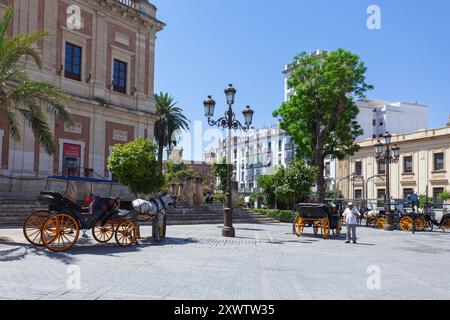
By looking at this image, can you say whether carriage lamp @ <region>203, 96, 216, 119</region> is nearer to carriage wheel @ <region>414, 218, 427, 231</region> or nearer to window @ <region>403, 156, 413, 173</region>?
carriage wheel @ <region>414, 218, 427, 231</region>

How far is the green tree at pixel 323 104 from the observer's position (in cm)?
3353

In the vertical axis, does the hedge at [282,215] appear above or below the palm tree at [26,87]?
below

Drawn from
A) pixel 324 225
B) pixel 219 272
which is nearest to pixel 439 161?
pixel 324 225

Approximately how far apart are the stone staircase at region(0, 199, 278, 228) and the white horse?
24.8ft

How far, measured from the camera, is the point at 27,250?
11.3 meters

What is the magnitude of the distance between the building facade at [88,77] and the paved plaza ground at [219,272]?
12599mm

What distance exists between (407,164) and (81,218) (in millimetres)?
44654

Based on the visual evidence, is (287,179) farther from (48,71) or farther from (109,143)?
(48,71)

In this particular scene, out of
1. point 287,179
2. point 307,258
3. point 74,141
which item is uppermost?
point 74,141

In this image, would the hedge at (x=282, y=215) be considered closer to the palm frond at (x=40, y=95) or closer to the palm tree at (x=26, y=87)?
the palm tree at (x=26, y=87)

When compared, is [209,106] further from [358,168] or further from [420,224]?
[358,168]

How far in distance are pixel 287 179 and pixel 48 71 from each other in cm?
1568

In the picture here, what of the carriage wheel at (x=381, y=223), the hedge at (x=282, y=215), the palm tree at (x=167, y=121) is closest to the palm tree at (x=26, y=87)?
the hedge at (x=282, y=215)
